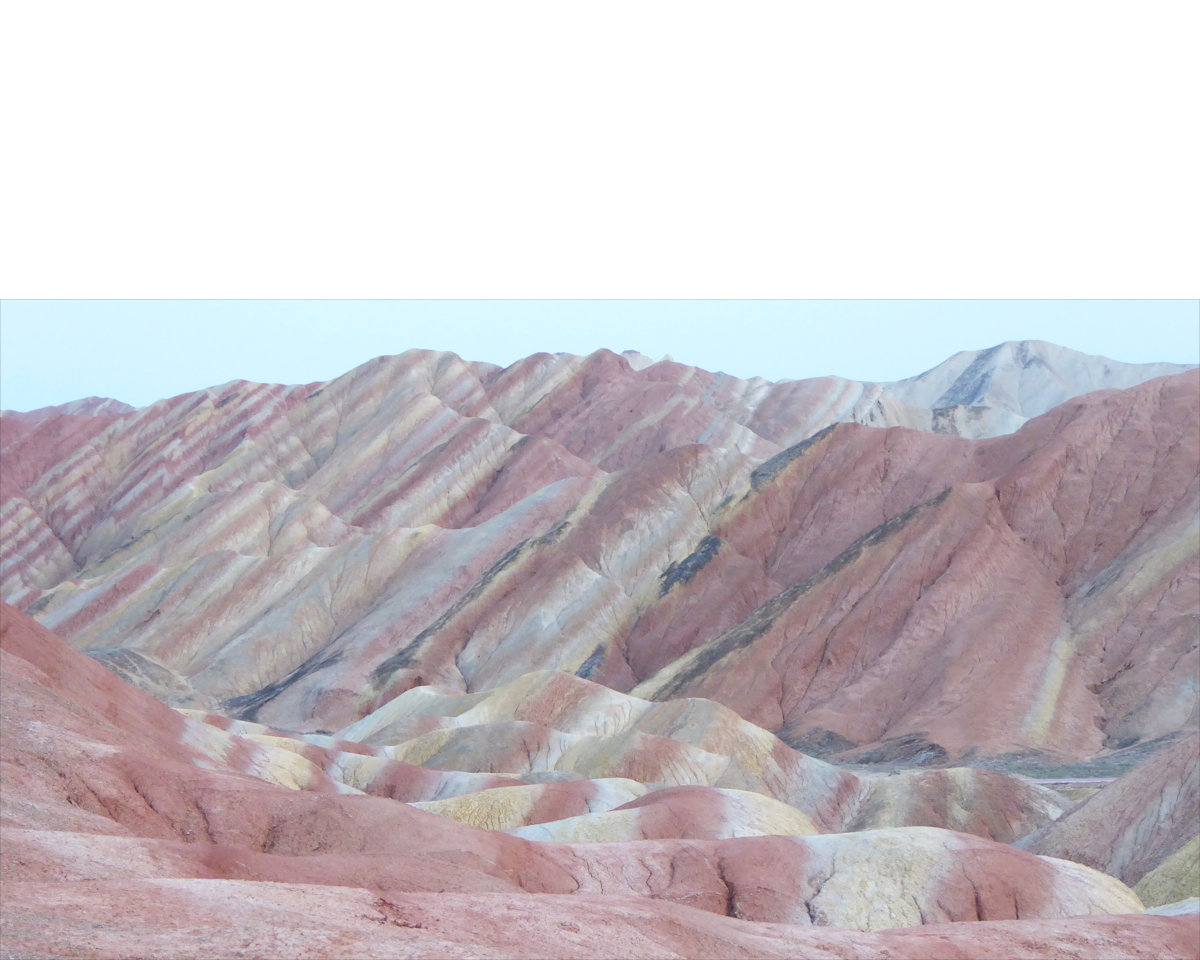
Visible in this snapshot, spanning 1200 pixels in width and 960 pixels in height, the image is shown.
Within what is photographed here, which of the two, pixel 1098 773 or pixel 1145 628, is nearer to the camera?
pixel 1098 773

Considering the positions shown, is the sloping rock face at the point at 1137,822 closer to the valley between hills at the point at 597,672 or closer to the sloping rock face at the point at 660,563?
the valley between hills at the point at 597,672

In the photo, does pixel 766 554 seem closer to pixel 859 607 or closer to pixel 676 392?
pixel 859 607

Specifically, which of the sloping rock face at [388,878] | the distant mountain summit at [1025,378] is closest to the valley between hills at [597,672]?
the sloping rock face at [388,878]

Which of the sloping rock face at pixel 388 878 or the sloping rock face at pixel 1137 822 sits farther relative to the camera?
the sloping rock face at pixel 1137 822

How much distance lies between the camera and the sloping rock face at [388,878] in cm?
1520

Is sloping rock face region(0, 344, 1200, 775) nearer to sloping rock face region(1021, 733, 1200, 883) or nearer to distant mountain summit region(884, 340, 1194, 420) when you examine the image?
sloping rock face region(1021, 733, 1200, 883)

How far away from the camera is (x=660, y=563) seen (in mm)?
77188

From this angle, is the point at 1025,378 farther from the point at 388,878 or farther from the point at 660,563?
the point at 388,878

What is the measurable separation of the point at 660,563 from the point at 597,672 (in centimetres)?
940

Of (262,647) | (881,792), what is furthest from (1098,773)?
(262,647)

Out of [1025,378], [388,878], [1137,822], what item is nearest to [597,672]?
[1137,822]

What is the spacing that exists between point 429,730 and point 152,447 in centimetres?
6944

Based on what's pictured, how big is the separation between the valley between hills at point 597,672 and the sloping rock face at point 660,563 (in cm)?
24

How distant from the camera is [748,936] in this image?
1967cm
